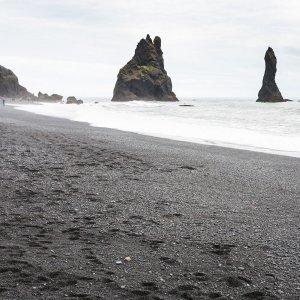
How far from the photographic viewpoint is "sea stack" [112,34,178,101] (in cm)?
13000

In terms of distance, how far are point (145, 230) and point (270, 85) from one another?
156225mm

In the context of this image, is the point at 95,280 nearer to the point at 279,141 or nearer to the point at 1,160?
the point at 1,160

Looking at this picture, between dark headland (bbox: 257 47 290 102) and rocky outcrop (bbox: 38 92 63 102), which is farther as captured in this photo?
dark headland (bbox: 257 47 290 102)

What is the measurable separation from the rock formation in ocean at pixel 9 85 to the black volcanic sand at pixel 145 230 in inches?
5124

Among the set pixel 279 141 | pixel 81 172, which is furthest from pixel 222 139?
pixel 81 172

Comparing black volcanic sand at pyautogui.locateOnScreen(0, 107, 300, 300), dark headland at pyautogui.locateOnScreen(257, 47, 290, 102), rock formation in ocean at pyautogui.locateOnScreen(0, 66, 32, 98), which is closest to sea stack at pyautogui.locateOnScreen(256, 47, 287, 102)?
dark headland at pyautogui.locateOnScreen(257, 47, 290, 102)

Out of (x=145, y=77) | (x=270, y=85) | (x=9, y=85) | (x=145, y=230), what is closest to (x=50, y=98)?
(x=9, y=85)

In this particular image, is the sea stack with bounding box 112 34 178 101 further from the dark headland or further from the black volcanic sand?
the black volcanic sand

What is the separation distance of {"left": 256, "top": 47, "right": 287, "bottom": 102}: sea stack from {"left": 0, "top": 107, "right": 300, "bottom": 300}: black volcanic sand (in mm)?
147388

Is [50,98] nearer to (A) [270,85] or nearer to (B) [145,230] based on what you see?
(A) [270,85]

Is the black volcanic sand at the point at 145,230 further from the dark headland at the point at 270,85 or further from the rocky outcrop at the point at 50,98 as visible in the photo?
the dark headland at the point at 270,85

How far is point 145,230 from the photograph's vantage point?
5.90m

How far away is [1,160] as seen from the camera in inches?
414

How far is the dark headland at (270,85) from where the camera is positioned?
150625 mm
